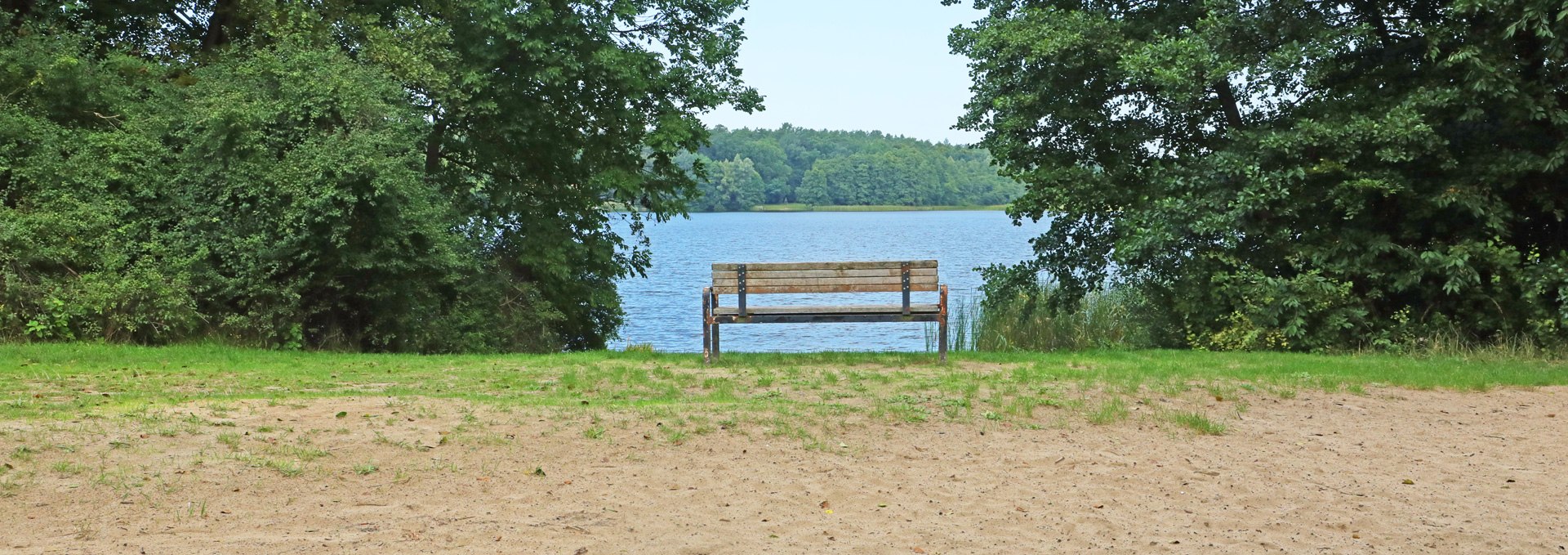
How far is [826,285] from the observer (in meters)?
10.8

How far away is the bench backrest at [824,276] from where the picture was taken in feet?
35.5

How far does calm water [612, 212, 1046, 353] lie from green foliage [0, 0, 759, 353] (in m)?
3.63

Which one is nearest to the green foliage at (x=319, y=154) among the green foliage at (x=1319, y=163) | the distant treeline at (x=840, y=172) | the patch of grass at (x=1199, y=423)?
the green foliage at (x=1319, y=163)

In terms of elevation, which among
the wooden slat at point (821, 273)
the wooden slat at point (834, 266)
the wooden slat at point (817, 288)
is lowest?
the wooden slat at point (817, 288)

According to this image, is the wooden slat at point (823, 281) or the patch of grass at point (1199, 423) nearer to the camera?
the patch of grass at point (1199, 423)

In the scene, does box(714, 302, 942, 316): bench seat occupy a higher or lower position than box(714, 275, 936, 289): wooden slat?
lower

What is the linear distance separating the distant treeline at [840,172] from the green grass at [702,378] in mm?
96866

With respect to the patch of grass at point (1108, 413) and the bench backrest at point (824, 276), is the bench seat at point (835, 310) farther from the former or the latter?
the patch of grass at point (1108, 413)

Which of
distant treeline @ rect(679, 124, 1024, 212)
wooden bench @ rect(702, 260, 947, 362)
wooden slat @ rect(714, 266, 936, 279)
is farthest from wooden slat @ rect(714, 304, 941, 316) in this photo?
distant treeline @ rect(679, 124, 1024, 212)

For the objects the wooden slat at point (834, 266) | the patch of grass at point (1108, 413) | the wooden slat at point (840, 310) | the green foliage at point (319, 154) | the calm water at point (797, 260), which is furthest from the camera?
the calm water at point (797, 260)

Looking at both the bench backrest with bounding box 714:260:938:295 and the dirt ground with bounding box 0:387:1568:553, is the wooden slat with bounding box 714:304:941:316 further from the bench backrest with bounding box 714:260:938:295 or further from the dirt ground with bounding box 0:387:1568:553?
the dirt ground with bounding box 0:387:1568:553

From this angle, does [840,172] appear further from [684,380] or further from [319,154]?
[684,380]

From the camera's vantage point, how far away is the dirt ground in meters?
5.11

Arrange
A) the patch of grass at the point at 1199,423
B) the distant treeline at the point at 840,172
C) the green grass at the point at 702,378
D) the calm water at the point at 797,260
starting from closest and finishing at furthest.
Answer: the patch of grass at the point at 1199,423 < the green grass at the point at 702,378 < the calm water at the point at 797,260 < the distant treeline at the point at 840,172
